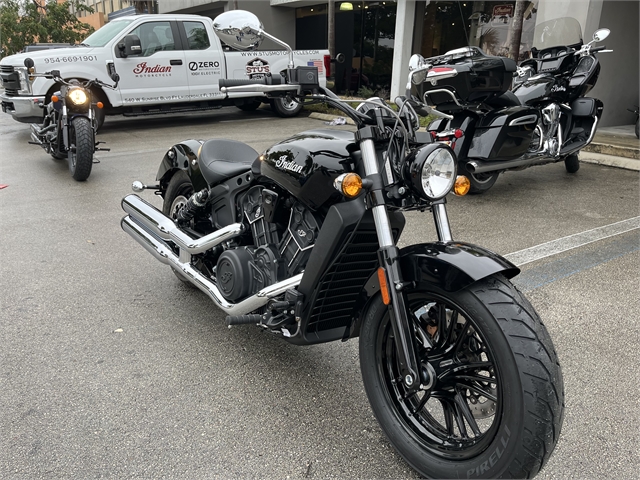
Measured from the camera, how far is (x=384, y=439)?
2281 mm

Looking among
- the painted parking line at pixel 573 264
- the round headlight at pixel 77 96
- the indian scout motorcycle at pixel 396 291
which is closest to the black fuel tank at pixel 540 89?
the painted parking line at pixel 573 264

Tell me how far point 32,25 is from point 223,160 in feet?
83.0

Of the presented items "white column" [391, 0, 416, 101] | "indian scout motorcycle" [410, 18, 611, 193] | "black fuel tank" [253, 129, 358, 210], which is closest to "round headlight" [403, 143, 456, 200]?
"black fuel tank" [253, 129, 358, 210]

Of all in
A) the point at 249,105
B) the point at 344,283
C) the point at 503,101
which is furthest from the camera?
the point at 249,105

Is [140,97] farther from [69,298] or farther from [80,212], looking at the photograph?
[69,298]

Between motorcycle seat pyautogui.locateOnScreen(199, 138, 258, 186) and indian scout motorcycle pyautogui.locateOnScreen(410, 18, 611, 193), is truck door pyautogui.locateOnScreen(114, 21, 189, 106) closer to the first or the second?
indian scout motorcycle pyautogui.locateOnScreen(410, 18, 611, 193)

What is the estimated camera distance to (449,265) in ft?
6.08

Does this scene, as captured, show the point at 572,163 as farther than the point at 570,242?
Yes

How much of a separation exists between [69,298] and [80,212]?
2.15 m

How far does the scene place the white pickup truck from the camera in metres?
9.43

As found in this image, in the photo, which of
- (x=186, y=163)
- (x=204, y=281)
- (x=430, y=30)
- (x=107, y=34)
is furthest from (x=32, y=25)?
(x=204, y=281)

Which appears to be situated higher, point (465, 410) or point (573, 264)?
point (465, 410)

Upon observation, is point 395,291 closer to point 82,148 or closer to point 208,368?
point 208,368

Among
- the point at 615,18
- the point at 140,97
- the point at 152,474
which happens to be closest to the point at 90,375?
the point at 152,474
